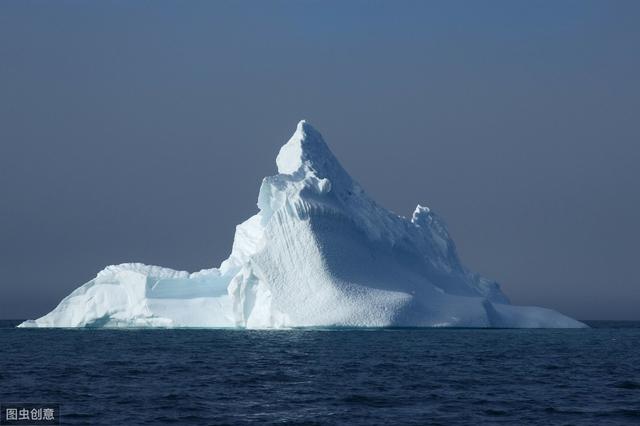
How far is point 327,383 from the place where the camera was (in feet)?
71.9

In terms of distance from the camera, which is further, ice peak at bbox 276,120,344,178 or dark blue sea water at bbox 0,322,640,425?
ice peak at bbox 276,120,344,178

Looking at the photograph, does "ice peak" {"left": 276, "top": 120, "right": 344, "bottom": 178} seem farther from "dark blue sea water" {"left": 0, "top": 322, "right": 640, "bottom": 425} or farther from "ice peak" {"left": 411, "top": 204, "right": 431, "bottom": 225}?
"dark blue sea water" {"left": 0, "top": 322, "right": 640, "bottom": 425}

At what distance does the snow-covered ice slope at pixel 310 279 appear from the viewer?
43469 millimetres

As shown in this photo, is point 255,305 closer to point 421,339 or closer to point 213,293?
point 213,293

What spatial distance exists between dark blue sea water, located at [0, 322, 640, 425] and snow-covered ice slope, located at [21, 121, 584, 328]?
6.76 m

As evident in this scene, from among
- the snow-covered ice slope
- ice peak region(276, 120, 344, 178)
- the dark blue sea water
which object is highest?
ice peak region(276, 120, 344, 178)

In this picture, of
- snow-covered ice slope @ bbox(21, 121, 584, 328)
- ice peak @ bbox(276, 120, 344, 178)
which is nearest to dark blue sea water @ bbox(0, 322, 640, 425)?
snow-covered ice slope @ bbox(21, 121, 584, 328)

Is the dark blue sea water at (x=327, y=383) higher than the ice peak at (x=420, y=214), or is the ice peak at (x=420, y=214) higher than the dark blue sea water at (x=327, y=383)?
the ice peak at (x=420, y=214)

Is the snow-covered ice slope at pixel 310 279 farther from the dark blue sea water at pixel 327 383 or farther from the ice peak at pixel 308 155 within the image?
the dark blue sea water at pixel 327 383

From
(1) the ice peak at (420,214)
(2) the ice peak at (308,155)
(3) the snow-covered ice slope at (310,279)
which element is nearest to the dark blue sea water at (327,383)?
(3) the snow-covered ice slope at (310,279)

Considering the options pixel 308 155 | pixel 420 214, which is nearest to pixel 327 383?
pixel 308 155

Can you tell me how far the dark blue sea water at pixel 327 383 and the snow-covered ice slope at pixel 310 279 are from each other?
6765 mm

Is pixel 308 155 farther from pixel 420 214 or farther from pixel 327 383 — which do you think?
Result: pixel 327 383

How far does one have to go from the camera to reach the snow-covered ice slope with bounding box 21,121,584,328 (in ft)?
143
